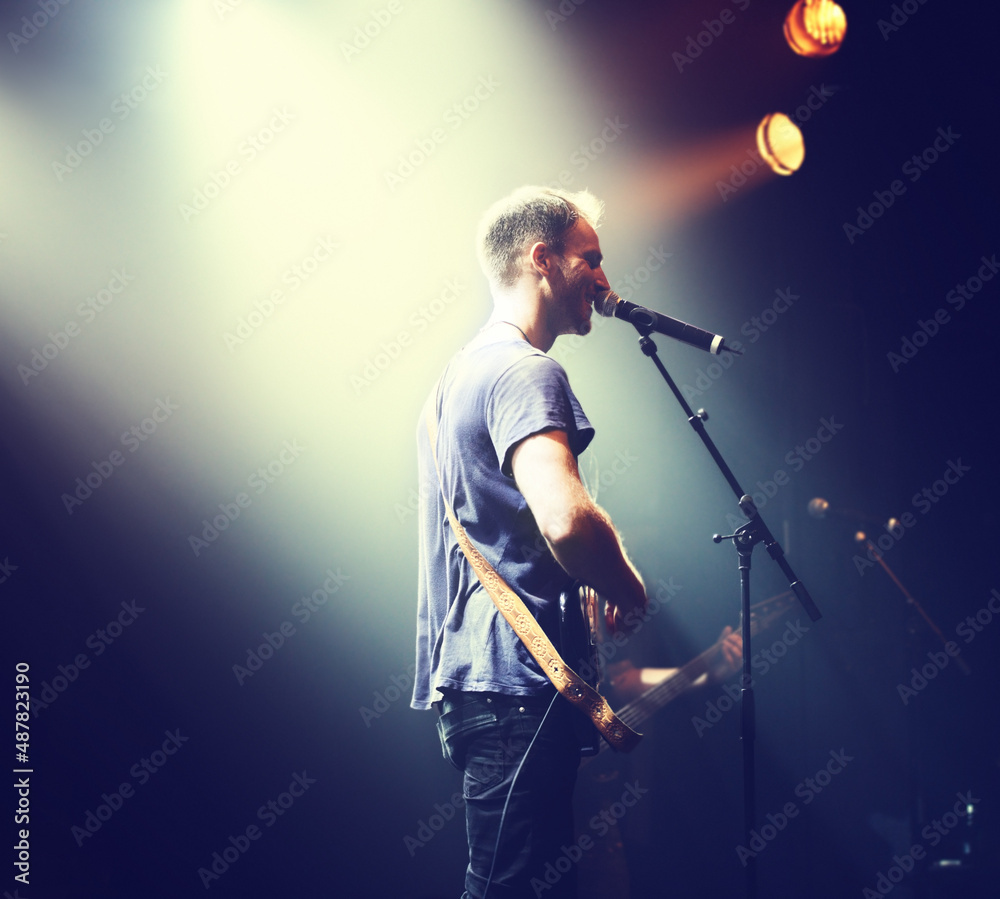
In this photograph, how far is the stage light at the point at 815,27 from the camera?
379cm

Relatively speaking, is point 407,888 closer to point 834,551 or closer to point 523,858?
point 523,858

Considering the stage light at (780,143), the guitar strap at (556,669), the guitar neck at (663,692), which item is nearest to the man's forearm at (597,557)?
the guitar strap at (556,669)

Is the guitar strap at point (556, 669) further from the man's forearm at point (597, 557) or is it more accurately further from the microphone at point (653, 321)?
the microphone at point (653, 321)

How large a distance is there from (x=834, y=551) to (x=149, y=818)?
369cm

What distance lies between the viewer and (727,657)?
354 cm

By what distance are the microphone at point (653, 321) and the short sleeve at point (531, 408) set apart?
0.42m

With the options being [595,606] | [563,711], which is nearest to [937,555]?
[595,606]

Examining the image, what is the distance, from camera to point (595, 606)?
161 centimetres

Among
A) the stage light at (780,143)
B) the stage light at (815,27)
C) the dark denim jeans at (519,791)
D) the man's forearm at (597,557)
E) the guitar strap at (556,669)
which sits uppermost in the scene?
the stage light at (815,27)

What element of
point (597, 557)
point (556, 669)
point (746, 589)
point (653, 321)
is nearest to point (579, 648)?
point (556, 669)

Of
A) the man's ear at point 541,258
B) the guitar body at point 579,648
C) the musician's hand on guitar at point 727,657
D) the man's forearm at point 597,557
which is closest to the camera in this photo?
the man's forearm at point 597,557

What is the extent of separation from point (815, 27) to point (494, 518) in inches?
150

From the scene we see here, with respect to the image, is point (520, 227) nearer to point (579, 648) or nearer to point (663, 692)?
point (579, 648)

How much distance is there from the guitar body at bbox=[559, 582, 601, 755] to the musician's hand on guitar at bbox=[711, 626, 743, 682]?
2336 mm
